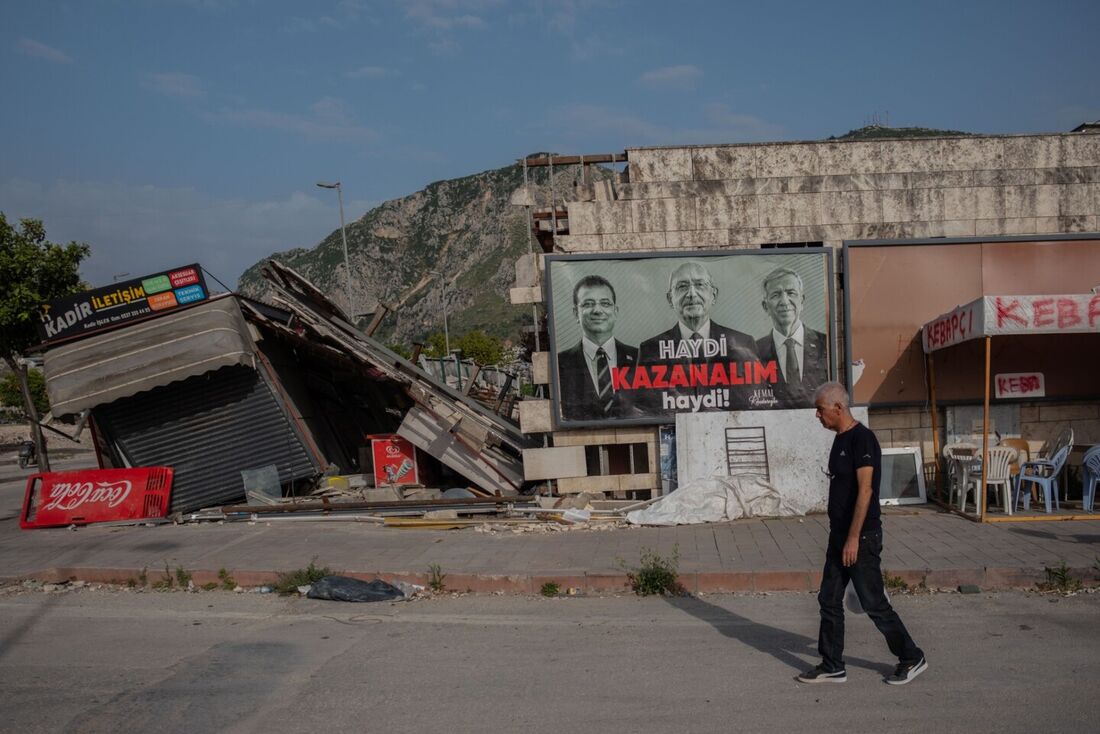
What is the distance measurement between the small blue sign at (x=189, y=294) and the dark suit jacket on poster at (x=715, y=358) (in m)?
6.51

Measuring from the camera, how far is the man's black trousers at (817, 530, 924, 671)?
4.36 m

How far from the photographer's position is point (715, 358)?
1009cm

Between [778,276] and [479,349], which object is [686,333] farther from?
[479,349]

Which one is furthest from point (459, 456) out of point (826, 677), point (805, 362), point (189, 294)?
point (826, 677)

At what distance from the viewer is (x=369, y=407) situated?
50.1 feet

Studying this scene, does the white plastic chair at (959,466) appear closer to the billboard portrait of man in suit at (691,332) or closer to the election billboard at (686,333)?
the election billboard at (686,333)

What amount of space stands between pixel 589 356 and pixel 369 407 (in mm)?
6683

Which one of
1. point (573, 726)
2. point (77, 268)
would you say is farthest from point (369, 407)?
point (573, 726)

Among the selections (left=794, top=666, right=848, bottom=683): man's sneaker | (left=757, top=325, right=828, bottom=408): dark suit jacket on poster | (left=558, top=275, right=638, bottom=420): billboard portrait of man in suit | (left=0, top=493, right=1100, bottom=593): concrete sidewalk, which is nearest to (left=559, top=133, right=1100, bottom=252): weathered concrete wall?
(left=558, top=275, right=638, bottom=420): billboard portrait of man in suit

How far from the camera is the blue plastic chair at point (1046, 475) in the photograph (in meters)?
8.91

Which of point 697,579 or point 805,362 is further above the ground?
point 805,362

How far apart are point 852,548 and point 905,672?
2.72ft

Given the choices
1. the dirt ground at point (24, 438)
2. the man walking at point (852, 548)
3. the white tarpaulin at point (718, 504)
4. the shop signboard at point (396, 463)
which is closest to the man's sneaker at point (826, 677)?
the man walking at point (852, 548)

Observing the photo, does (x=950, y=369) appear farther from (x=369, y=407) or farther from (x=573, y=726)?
(x=369, y=407)
